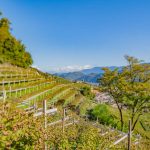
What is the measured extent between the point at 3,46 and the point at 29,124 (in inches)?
2117

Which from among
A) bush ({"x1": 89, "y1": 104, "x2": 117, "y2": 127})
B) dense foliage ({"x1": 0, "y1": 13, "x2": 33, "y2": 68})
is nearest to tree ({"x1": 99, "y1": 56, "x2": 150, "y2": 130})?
bush ({"x1": 89, "y1": 104, "x2": 117, "y2": 127})

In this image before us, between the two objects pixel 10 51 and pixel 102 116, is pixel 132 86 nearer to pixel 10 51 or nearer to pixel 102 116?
pixel 102 116

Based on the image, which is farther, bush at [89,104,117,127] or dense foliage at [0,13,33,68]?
dense foliage at [0,13,33,68]

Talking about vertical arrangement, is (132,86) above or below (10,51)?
below

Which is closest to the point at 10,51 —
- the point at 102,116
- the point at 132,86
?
the point at 102,116

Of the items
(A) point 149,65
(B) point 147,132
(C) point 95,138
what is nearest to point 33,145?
(C) point 95,138

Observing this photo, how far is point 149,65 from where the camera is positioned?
42500 millimetres

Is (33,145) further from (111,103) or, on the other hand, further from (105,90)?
(111,103)

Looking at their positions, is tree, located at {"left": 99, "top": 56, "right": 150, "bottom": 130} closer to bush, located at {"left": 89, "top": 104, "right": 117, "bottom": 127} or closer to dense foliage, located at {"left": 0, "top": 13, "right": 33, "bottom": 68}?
bush, located at {"left": 89, "top": 104, "right": 117, "bottom": 127}

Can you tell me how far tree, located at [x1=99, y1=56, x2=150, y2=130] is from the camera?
40.3m

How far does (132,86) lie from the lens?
4069 centimetres

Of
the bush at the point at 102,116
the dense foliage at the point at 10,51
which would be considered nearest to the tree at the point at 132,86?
the bush at the point at 102,116

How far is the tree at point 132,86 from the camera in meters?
40.3

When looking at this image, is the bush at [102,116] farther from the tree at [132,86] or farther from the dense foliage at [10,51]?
the dense foliage at [10,51]
